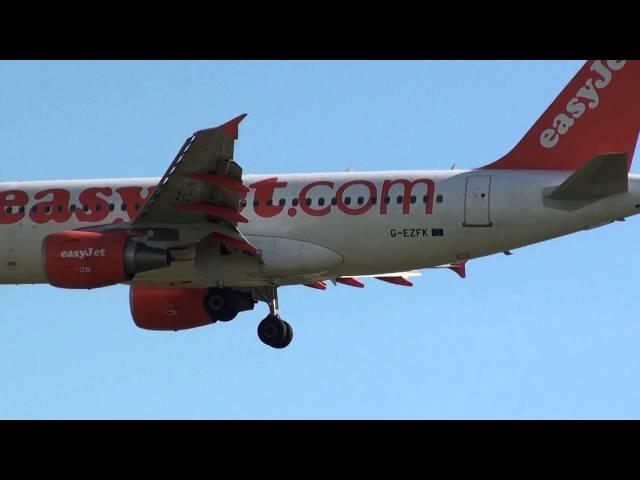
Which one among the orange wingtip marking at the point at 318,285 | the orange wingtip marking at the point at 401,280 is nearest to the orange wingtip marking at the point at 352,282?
the orange wingtip marking at the point at 318,285

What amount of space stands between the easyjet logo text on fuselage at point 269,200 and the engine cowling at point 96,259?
2755 mm

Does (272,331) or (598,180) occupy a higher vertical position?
(598,180)

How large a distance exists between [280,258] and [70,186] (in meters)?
6.24

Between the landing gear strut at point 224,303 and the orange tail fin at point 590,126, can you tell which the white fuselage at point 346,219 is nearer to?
the orange tail fin at point 590,126

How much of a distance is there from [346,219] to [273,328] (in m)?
4.54

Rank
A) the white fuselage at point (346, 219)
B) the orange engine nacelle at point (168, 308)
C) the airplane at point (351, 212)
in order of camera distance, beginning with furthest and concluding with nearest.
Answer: the orange engine nacelle at point (168, 308), the white fuselage at point (346, 219), the airplane at point (351, 212)

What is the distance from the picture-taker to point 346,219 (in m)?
28.8

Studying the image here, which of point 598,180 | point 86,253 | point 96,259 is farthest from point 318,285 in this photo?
point 598,180

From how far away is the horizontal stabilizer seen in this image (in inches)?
1028

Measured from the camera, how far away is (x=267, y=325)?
105 feet

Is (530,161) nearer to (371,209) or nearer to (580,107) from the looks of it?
(580,107)

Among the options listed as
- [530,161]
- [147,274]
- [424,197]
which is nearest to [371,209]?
[424,197]

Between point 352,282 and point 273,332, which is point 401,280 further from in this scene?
point 273,332

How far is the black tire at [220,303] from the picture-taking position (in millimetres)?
30969
